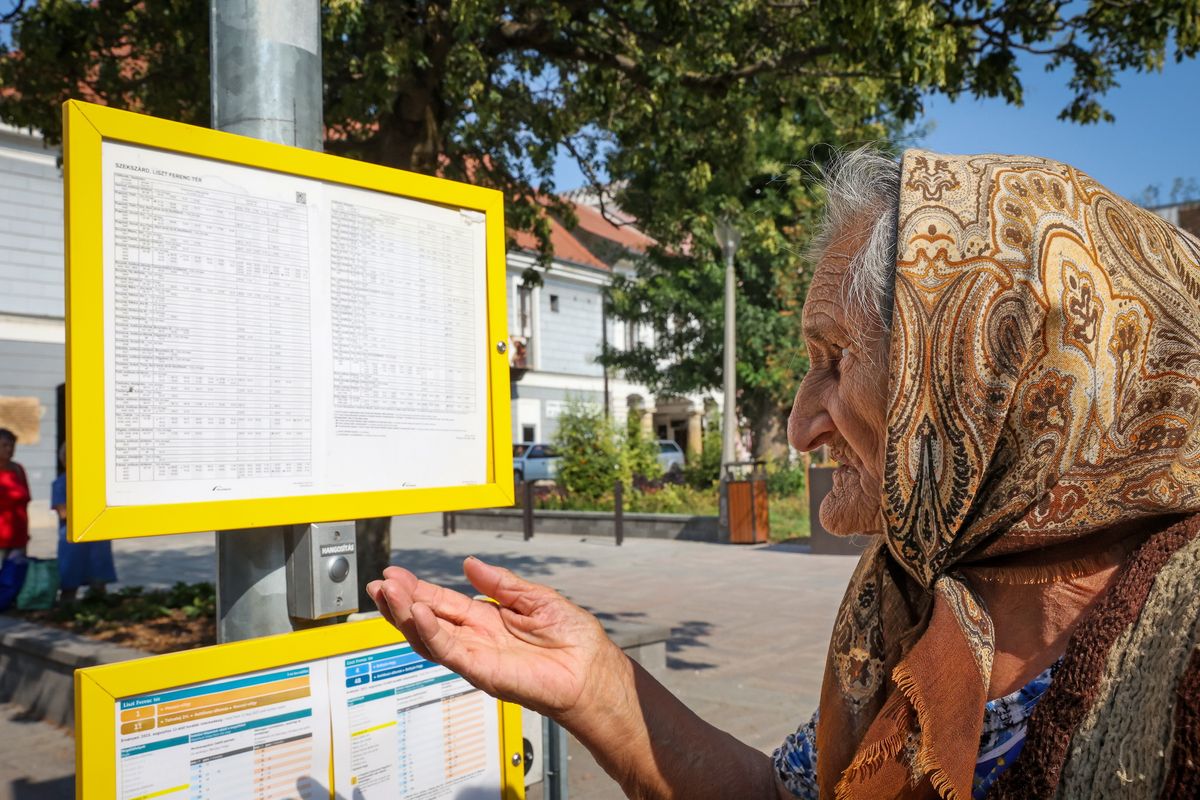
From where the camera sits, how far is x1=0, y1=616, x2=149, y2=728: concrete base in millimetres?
5500

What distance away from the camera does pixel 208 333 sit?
174cm

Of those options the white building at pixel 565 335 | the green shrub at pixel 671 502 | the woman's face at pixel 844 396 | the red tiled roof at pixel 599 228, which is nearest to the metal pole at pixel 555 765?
the woman's face at pixel 844 396

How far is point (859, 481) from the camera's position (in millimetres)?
1626

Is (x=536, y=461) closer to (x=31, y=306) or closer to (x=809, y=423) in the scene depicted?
(x=31, y=306)

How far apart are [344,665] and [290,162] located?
37.8 inches

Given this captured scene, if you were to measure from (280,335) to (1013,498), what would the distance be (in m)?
1.28

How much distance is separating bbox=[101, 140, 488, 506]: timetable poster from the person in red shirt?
25.1 feet

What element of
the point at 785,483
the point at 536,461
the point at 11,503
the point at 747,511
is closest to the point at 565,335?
the point at 536,461

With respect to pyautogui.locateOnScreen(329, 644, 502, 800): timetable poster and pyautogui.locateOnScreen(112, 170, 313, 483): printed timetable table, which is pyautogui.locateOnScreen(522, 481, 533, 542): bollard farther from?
pyautogui.locateOnScreen(112, 170, 313, 483): printed timetable table

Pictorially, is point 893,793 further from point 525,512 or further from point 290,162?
point 525,512

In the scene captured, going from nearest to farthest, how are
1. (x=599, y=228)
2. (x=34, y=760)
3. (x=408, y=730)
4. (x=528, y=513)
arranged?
(x=408, y=730) < (x=34, y=760) < (x=528, y=513) < (x=599, y=228)

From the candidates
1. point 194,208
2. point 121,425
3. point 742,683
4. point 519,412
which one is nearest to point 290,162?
point 194,208

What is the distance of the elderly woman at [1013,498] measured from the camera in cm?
123

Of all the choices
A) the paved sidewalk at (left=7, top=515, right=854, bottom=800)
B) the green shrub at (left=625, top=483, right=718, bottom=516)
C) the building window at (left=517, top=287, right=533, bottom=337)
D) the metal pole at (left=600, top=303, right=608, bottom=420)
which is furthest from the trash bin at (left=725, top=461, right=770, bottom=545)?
the building window at (left=517, top=287, right=533, bottom=337)
